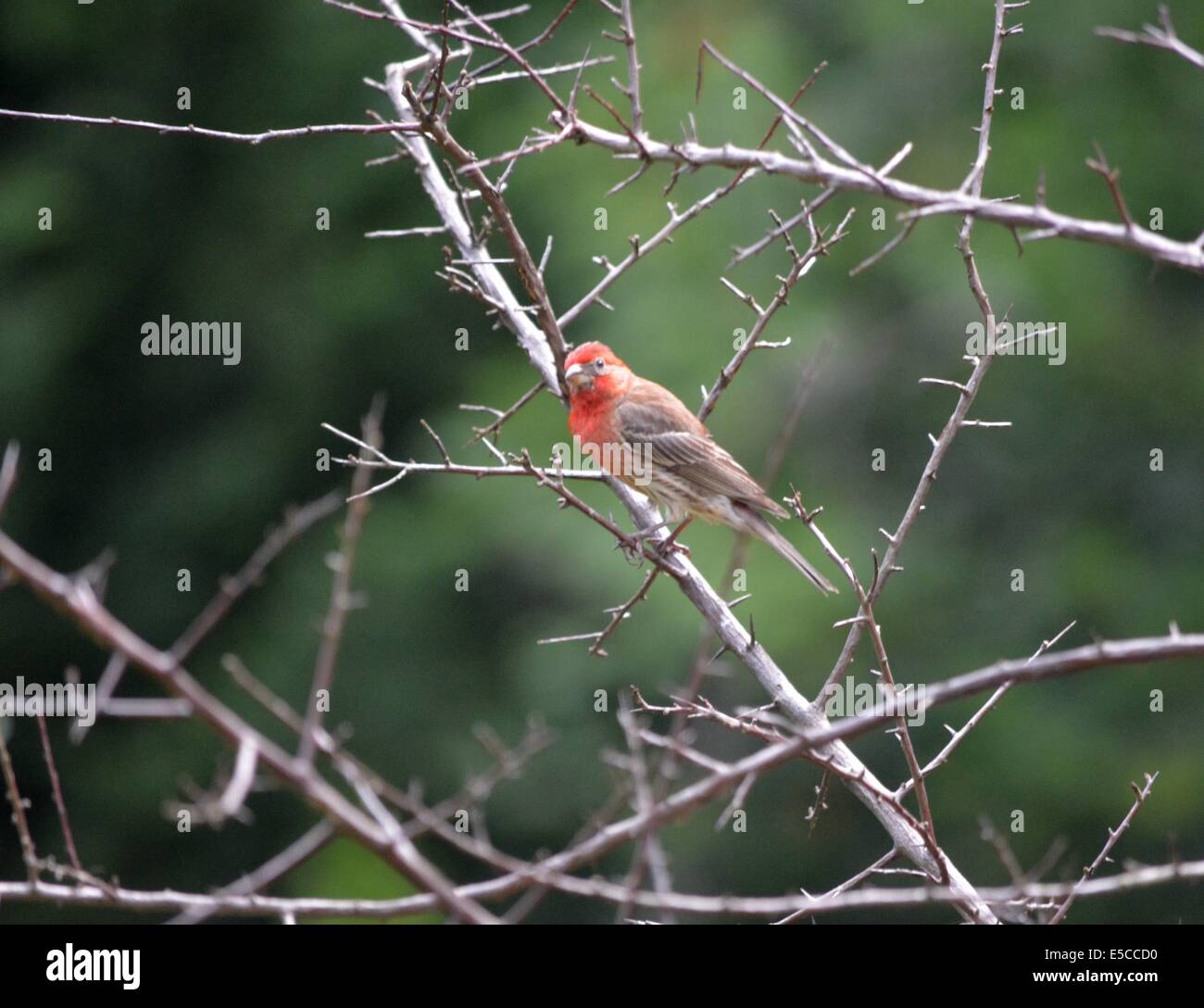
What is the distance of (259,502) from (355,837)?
1578cm

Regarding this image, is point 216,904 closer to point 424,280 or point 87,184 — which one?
point 424,280

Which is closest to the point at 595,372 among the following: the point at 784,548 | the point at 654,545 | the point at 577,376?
the point at 577,376

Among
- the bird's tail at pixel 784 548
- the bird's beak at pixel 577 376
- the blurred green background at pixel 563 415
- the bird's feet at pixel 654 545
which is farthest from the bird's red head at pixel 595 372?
the blurred green background at pixel 563 415

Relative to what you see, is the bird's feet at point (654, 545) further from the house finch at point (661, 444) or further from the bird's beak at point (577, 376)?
the bird's beak at point (577, 376)

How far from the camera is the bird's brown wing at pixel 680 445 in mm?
7160

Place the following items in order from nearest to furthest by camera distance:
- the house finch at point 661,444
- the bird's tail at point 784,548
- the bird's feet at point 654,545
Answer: the bird's feet at point 654,545 → the bird's tail at point 784,548 → the house finch at point 661,444

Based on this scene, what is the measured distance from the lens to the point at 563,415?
45.8 ft

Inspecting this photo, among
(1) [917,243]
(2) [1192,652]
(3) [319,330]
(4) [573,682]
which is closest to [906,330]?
(1) [917,243]

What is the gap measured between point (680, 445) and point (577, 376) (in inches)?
25.2

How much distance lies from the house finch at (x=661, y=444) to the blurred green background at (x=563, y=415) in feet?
14.9

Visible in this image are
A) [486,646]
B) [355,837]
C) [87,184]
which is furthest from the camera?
[87,184]

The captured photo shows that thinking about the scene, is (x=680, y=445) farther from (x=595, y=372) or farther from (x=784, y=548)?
(x=784, y=548)

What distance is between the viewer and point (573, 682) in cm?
1427

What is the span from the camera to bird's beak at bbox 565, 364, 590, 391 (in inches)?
277
